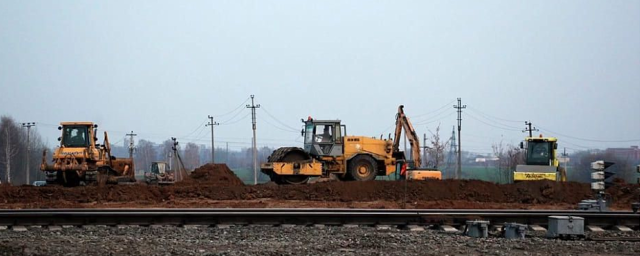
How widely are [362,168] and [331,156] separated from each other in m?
1.54

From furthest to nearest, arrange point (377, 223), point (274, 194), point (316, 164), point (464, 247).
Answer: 1. point (316, 164)
2. point (274, 194)
3. point (377, 223)
4. point (464, 247)

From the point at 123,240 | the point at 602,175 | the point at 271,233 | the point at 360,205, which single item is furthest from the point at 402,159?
the point at 123,240

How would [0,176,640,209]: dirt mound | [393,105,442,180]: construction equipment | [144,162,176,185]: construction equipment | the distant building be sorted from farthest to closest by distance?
the distant building
[144,162,176,185]: construction equipment
[393,105,442,180]: construction equipment
[0,176,640,209]: dirt mound

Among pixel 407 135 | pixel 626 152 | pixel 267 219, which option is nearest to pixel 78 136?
pixel 407 135

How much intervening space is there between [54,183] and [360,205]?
15.2 meters

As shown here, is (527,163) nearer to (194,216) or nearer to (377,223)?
(377,223)

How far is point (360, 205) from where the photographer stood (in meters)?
28.4

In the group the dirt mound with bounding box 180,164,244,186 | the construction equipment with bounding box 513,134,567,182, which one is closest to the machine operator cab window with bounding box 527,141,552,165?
the construction equipment with bounding box 513,134,567,182

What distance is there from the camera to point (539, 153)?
35.4 m

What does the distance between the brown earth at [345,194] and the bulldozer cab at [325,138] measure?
309 centimetres

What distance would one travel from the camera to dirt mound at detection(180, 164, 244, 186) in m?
36.8

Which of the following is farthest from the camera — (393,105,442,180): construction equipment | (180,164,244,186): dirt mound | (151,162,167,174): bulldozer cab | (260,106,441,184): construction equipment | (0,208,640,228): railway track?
(151,162,167,174): bulldozer cab

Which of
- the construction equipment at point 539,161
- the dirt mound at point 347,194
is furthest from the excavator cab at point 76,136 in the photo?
the construction equipment at point 539,161

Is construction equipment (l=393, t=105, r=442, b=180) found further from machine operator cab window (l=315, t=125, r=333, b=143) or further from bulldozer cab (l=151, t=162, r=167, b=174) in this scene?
bulldozer cab (l=151, t=162, r=167, b=174)
